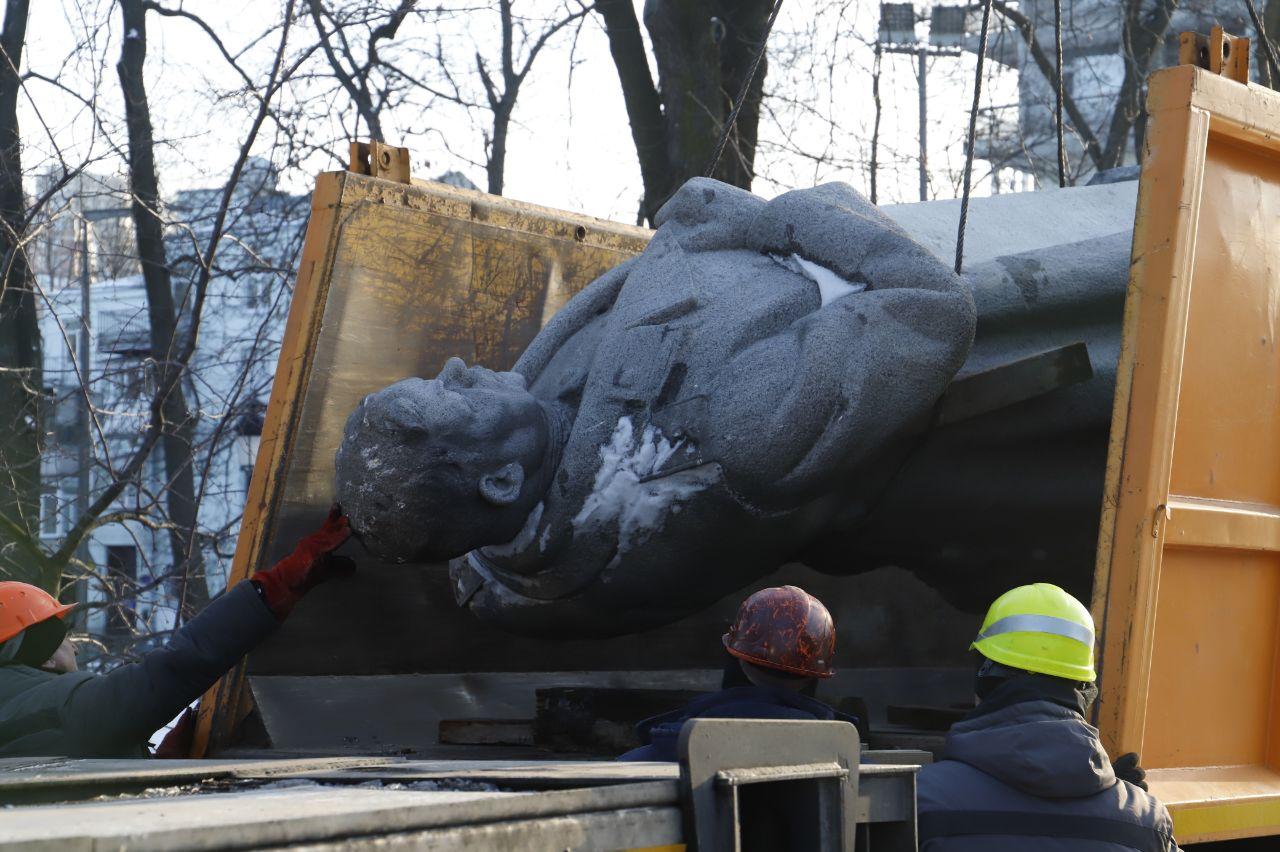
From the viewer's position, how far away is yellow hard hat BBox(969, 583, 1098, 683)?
2873mm

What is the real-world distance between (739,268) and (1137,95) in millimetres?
10040

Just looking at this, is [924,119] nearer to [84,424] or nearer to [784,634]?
[84,424]

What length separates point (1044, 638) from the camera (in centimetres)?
290

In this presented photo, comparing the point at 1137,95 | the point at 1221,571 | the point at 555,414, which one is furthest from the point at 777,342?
the point at 1137,95

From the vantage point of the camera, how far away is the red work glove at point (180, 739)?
404cm

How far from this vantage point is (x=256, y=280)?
11234mm

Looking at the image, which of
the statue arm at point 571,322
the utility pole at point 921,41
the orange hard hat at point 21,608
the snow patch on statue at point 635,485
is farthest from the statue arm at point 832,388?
the utility pole at point 921,41

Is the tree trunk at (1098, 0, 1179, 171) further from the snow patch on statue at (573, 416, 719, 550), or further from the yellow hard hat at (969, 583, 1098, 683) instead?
the yellow hard hat at (969, 583, 1098, 683)

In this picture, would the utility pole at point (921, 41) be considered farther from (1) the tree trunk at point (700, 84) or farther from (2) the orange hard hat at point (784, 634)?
(2) the orange hard hat at point (784, 634)

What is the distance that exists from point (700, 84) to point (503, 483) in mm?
6816

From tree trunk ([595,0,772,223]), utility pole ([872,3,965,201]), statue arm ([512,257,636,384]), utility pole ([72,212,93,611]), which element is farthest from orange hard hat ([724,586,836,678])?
utility pole ([872,3,965,201])

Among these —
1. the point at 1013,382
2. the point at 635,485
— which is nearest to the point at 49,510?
the point at 635,485

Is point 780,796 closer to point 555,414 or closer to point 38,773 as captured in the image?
point 38,773

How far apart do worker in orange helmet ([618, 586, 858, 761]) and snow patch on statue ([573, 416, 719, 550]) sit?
477 millimetres
